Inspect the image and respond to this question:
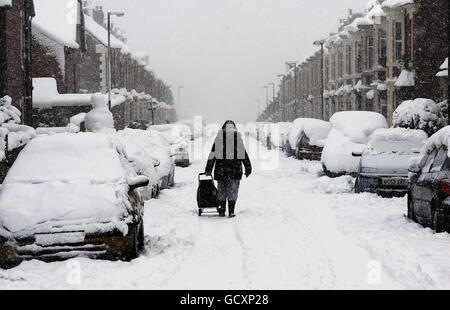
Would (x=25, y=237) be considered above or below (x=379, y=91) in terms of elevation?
below

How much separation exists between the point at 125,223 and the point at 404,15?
32.1 m

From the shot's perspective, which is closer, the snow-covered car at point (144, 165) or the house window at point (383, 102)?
the snow-covered car at point (144, 165)

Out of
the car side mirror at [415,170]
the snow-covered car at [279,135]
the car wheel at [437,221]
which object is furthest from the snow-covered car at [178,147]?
the car wheel at [437,221]

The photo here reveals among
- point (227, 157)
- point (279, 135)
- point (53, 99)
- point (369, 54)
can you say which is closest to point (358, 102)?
point (369, 54)

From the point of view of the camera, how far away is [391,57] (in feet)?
128

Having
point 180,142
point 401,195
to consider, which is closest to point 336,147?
point 401,195

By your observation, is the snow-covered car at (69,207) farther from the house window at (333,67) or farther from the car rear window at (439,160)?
the house window at (333,67)

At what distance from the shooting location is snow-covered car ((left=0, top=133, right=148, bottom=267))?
26.7 ft

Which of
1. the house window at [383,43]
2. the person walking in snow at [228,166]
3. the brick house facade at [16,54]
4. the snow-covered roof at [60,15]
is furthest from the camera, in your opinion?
the snow-covered roof at [60,15]

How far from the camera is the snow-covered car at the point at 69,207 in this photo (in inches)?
320

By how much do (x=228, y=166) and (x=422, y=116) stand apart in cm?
1370

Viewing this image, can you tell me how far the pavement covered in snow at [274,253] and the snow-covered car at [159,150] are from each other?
291 centimetres
